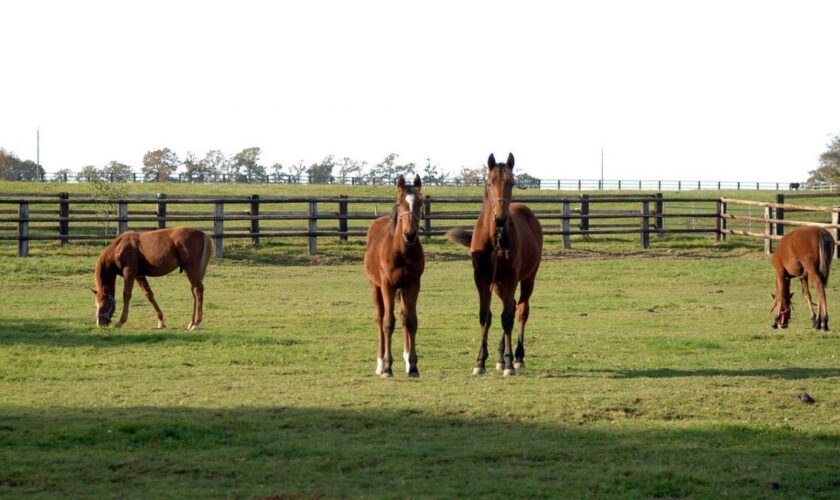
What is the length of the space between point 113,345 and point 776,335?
945 centimetres

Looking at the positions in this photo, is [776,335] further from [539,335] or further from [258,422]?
[258,422]

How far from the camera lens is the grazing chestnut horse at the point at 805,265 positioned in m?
17.4

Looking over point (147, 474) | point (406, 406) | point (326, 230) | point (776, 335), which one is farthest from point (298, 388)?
point (326, 230)

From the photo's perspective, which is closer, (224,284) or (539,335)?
(539,335)

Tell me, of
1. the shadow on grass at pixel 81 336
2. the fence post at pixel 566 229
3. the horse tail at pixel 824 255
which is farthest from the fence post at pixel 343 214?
the horse tail at pixel 824 255

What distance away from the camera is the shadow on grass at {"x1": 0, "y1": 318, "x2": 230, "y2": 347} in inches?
584

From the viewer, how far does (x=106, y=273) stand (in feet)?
58.3

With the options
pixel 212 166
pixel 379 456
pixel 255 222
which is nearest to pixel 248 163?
pixel 212 166

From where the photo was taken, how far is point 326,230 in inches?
1291

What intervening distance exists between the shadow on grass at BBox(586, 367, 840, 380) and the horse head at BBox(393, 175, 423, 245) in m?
2.86

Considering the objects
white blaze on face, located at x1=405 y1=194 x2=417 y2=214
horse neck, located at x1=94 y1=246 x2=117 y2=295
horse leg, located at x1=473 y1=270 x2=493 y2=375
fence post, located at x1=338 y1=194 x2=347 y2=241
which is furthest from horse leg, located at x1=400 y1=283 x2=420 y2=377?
fence post, located at x1=338 y1=194 x2=347 y2=241

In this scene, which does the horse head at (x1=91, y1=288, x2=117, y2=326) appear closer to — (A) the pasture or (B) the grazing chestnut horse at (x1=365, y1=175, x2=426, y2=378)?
(A) the pasture

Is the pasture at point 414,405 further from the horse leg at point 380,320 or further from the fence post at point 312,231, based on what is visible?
the fence post at point 312,231

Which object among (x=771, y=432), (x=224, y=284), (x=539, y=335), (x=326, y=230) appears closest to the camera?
(x=771, y=432)
